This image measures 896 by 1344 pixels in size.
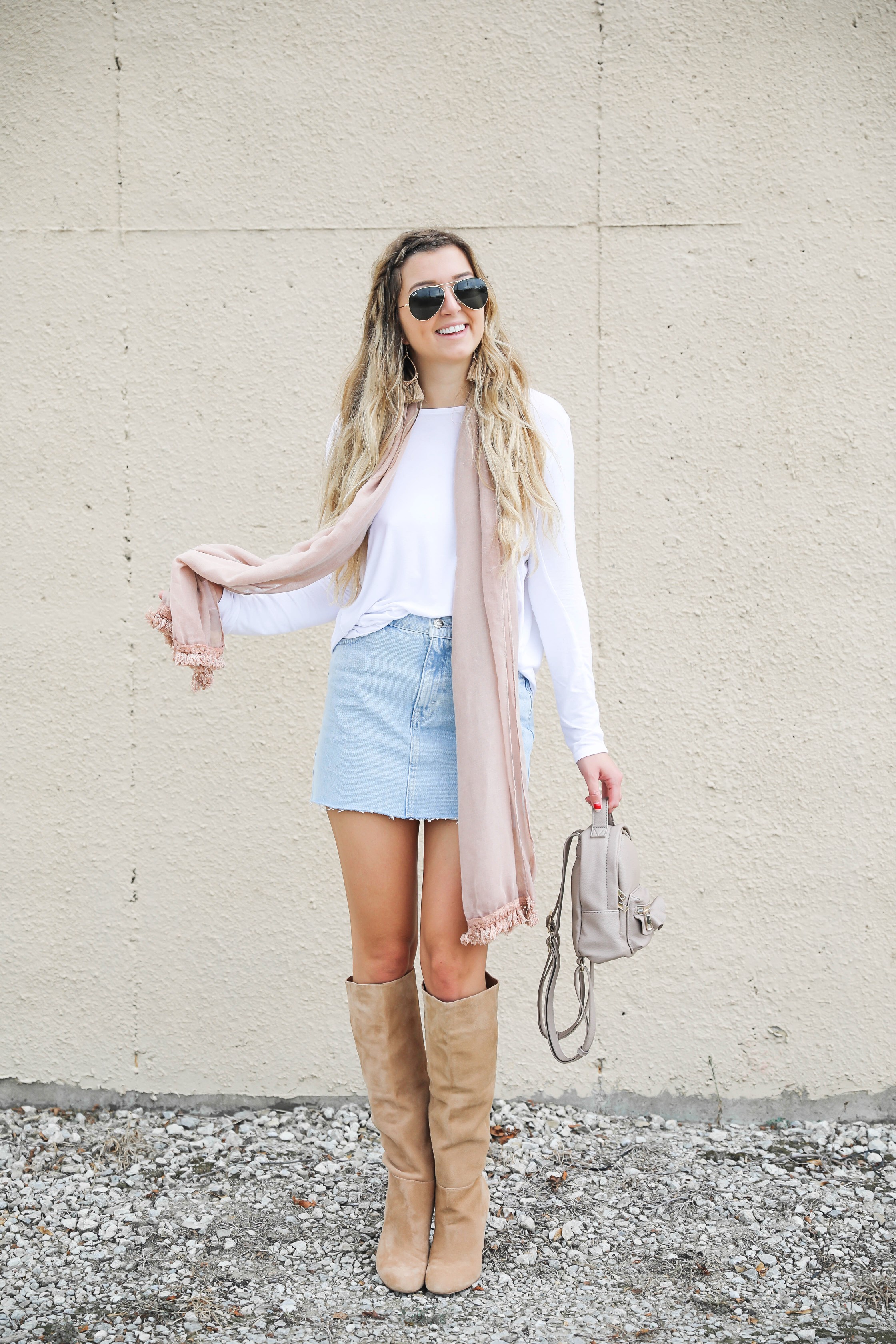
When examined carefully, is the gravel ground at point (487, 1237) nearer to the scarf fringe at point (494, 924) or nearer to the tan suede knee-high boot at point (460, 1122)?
the tan suede knee-high boot at point (460, 1122)

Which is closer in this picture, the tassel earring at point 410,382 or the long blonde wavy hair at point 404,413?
the long blonde wavy hair at point 404,413

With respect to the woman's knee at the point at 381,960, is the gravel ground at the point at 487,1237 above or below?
below

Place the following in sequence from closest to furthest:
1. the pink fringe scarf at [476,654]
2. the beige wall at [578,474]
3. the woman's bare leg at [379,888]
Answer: the pink fringe scarf at [476,654] < the woman's bare leg at [379,888] < the beige wall at [578,474]

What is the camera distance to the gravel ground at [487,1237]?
7.02 ft

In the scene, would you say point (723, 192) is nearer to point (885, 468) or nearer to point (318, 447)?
point (885, 468)

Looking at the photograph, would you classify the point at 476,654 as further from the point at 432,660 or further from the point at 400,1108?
the point at 400,1108

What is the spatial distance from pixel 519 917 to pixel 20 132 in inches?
102

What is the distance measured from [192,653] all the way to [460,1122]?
1148 mm

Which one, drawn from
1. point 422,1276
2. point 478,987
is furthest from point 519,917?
point 422,1276

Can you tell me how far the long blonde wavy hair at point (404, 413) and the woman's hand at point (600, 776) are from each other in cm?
44

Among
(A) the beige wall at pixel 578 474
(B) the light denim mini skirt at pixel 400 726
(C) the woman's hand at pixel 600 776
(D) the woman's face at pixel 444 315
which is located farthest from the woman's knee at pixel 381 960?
(D) the woman's face at pixel 444 315

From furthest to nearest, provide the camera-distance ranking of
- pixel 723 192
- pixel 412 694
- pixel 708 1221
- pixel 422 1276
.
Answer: pixel 723 192 → pixel 708 1221 → pixel 422 1276 → pixel 412 694

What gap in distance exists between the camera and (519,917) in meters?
2.08

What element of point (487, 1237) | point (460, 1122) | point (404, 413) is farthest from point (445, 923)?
point (404, 413)
